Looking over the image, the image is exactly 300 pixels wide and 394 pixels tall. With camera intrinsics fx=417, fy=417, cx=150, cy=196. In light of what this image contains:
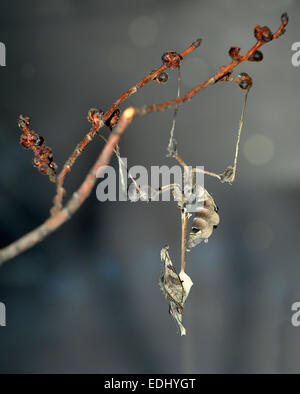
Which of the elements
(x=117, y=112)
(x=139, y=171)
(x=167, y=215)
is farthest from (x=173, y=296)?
(x=167, y=215)

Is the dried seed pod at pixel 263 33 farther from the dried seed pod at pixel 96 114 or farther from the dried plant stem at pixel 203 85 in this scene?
the dried seed pod at pixel 96 114

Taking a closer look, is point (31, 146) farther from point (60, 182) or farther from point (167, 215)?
point (167, 215)

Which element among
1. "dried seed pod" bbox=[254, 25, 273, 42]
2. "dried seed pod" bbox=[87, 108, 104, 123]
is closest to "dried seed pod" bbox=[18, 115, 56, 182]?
"dried seed pod" bbox=[87, 108, 104, 123]

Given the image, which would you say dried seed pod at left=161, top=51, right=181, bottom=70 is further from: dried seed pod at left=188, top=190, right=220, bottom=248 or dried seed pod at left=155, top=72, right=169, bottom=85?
dried seed pod at left=188, top=190, right=220, bottom=248

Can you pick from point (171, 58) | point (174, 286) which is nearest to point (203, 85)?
point (171, 58)

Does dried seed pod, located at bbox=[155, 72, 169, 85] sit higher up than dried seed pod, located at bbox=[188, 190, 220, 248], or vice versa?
dried seed pod, located at bbox=[155, 72, 169, 85]

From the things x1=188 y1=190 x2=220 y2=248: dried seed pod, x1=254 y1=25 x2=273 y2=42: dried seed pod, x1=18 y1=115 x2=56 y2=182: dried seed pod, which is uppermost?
x1=254 y1=25 x2=273 y2=42: dried seed pod

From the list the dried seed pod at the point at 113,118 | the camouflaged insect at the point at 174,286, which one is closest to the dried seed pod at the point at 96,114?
the dried seed pod at the point at 113,118

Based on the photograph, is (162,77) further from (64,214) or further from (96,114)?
(64,214)

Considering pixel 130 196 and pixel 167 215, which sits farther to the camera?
pixel 167 215
